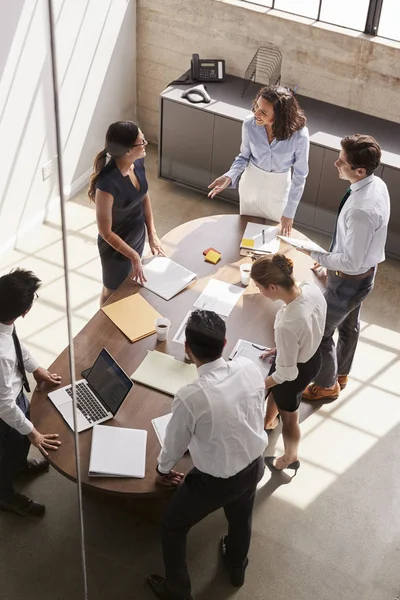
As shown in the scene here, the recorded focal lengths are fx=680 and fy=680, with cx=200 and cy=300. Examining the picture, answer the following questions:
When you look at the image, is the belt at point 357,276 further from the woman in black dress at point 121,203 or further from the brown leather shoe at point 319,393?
the woman in black dress at point 121,203

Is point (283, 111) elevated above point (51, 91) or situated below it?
above

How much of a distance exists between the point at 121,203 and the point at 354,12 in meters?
2.90

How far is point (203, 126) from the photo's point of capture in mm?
5527

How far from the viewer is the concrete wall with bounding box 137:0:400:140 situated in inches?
208

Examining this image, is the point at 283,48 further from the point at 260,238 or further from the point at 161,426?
the point at 161,426

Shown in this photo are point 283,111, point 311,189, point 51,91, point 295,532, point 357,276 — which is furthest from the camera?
point 311,189

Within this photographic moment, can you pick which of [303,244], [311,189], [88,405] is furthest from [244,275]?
[311,189]

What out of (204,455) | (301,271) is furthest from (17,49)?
(204,455)

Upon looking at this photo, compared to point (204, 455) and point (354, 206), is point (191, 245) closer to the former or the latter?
point (354, 206)

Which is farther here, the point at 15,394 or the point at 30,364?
the point at 30,364

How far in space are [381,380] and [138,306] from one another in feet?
5.68

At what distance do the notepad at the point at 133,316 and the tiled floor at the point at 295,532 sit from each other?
36.4 inches

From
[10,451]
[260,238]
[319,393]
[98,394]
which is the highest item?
[260,238]

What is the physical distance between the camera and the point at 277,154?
13.4 feet
